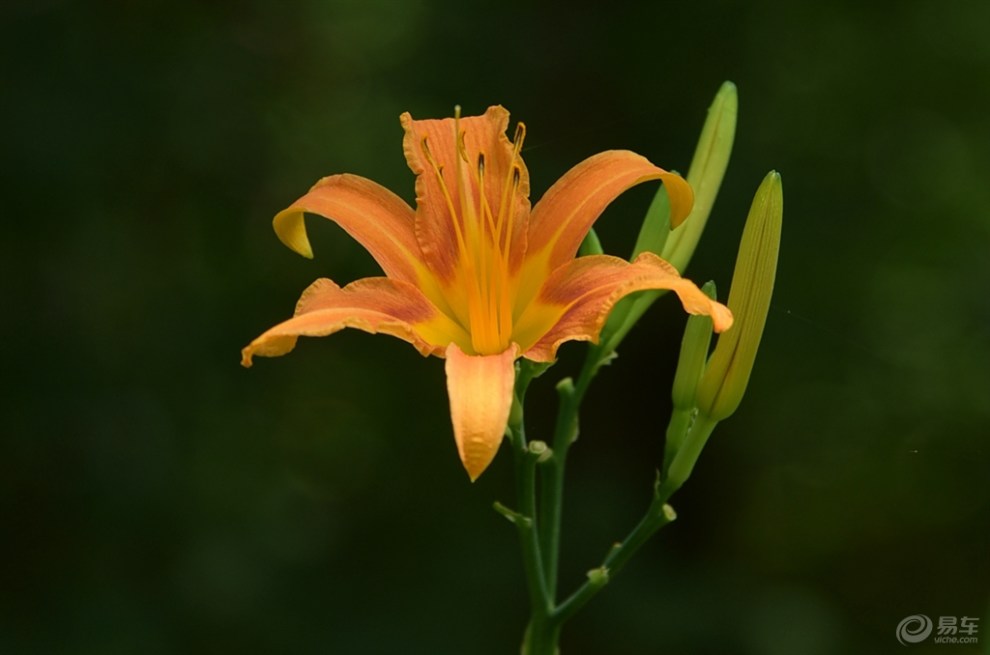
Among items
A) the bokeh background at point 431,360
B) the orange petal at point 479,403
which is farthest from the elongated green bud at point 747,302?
the bokeh background at point 431,360

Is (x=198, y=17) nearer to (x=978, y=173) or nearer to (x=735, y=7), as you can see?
(x=735, y=7)

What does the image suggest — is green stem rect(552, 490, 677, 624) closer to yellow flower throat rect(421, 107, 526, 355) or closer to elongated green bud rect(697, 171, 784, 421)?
elongated green bud rect(697, 171, 784, 421)

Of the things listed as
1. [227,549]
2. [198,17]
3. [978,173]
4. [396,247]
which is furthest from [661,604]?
[198,17]

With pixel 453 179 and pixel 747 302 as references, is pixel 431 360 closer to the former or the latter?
pixel 453 179

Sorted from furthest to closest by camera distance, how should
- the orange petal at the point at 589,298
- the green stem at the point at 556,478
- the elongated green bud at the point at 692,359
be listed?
1. the green stem at the point at 556,478
2. the elongated green bud at the point at 692,359
3. the orange petal at the point at 589,298

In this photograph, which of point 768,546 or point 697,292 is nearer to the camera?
point 697,292

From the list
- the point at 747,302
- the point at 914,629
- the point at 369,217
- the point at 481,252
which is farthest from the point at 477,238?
the point at 914,629

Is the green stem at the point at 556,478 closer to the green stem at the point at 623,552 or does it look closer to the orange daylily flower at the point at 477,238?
the green stem at the point at 623,552
